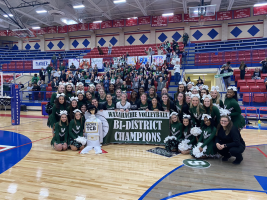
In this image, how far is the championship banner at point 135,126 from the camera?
4836 millimetres

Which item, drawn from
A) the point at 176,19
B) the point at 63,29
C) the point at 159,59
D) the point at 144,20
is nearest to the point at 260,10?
the point at 176,19

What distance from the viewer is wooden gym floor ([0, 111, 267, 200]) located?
252 cm

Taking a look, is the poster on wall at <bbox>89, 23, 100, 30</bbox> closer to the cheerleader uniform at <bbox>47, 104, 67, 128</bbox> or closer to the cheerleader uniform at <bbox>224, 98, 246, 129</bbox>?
the cheerleader uniform at <bbox>47, 104, 67, 128</bbox>

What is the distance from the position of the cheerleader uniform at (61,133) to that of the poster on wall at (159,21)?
1650 centimetres

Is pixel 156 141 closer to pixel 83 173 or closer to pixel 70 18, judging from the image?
pixel 83 173

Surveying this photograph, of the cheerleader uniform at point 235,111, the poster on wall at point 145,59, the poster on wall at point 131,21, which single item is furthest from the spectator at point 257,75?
the poster on wall at point 131,21

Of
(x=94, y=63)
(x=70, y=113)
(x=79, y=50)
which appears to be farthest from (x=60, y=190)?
(x=79, y=50)

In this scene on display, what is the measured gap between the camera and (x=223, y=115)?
3592 mm

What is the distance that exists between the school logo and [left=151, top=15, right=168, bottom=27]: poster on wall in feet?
55.3

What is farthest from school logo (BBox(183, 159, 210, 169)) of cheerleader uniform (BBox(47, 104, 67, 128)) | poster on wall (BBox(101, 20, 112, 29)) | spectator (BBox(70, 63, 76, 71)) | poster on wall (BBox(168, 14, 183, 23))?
poster on wall (BBox(101, 20, 112, 29))

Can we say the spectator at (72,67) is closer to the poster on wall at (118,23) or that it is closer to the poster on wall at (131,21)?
the poster on wall at (118,23)

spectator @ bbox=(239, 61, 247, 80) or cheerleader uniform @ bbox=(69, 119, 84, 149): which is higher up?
spectator @ bbox=(239, 61, 247, 80)

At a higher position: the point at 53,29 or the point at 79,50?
the point at 53,29

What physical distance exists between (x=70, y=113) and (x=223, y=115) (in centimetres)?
340
